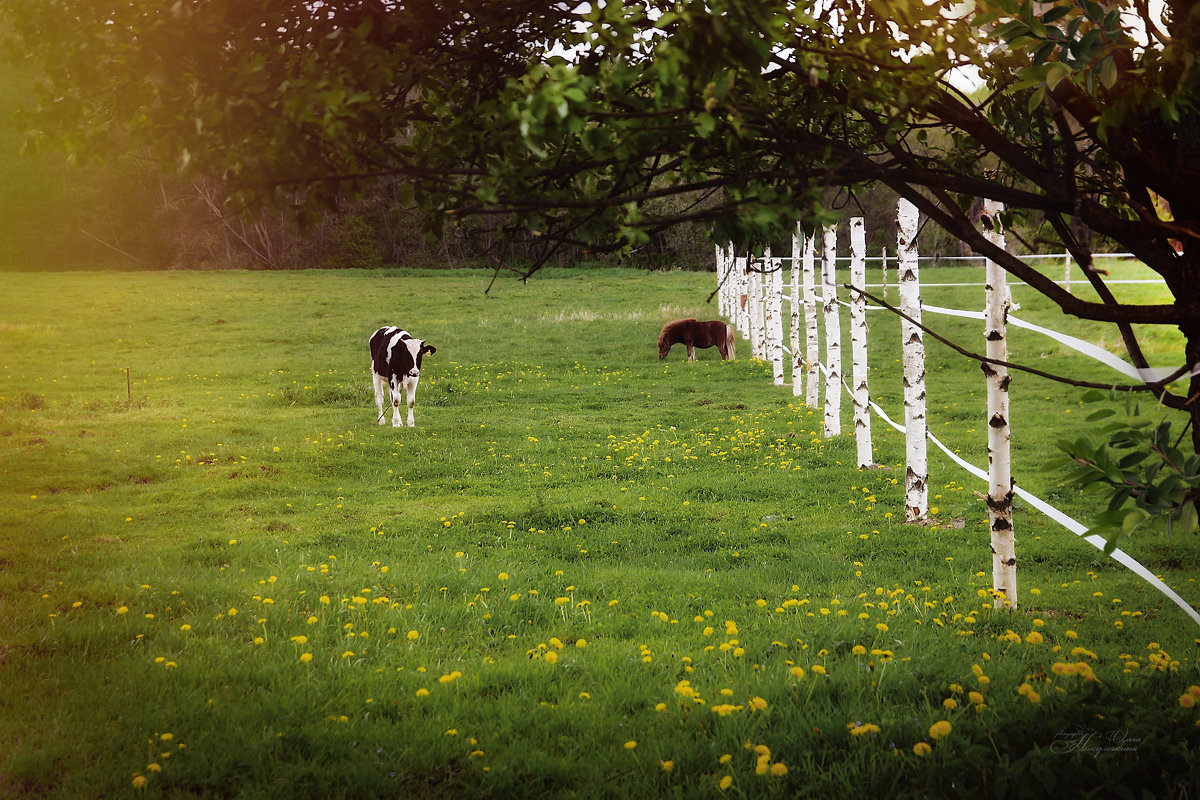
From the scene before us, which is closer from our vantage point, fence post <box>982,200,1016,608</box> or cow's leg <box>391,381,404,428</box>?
fence post <box>982,200,1016,608</box>

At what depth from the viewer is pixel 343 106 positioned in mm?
3227

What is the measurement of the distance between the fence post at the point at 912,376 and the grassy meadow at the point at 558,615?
0.46 meters

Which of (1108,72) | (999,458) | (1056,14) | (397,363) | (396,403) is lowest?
(396,403)

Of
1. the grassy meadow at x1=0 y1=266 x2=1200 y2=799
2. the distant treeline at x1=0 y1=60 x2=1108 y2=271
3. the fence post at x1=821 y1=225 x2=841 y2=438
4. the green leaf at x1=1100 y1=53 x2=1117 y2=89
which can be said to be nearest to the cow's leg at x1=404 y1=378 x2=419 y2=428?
the grassy meadow at x1=0 y1=266 x2=1200 y2=799

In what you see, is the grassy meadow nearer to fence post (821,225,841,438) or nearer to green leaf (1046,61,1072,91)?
fence post (821,225,841,438)

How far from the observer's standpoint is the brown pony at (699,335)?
26.5 m

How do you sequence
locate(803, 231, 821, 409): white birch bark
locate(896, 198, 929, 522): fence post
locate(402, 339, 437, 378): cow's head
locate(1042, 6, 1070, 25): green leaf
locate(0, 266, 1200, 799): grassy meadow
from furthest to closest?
locate(402, 339, 437, 378): cow's head < locate(803, 231, 821, 409): white birch bark < locate(896, 198, 929, 522): fence post < locate(0, 266, 1200, 799): grassy meadow < locate(1042, 6, 1070, 25): green leaf

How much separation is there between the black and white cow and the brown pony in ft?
34.6

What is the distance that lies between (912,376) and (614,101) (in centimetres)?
702

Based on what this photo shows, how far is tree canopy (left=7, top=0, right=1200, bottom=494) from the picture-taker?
124 inches

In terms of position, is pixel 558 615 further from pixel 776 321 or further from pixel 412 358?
pixel 776 321

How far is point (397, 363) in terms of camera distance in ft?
57.5

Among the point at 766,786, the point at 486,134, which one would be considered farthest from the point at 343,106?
the point at 766,786

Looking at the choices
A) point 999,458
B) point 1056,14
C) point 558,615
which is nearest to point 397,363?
point 558,615
